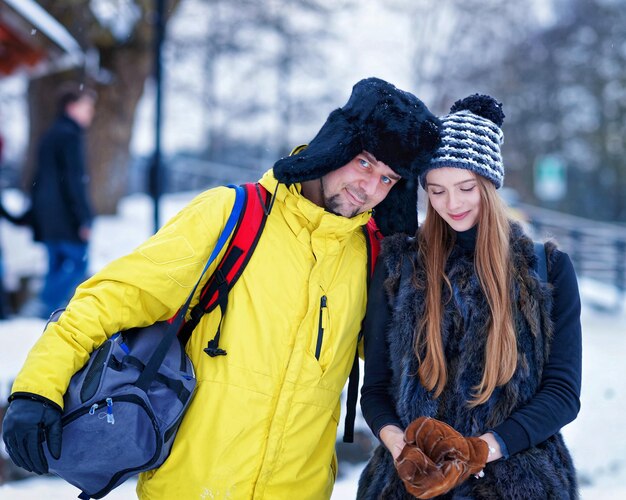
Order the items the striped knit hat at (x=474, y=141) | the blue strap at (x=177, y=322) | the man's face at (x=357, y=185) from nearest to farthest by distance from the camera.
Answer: the blue strap at (x=177, y=322)
the striped knit hat at (x=474, y=141)
the man's face at (x=357, y=185)

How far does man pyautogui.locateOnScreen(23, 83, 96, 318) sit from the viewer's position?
702 centimetres

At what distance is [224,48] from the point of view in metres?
16.2

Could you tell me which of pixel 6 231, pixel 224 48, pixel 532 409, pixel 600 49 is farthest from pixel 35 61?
pixel 600 49

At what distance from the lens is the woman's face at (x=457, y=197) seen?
2.35 metres

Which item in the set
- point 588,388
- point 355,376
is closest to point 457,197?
point 355,376

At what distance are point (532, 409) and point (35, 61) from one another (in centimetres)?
856

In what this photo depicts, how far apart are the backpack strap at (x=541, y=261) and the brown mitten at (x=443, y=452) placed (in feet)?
1.86

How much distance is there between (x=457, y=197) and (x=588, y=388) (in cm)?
489

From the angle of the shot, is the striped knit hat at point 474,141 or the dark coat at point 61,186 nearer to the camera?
the striped knit hat at point 474,141

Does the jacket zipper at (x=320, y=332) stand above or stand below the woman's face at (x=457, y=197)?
below

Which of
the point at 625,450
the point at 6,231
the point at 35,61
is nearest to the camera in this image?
the point at 625,450

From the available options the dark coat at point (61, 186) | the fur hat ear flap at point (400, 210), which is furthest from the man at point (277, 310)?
the dark coat at point (61, 186)

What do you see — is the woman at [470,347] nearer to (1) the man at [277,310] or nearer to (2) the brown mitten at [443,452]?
(2) the brown mitten at [443,452]

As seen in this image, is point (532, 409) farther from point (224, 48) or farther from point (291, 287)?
point (224, 48)
